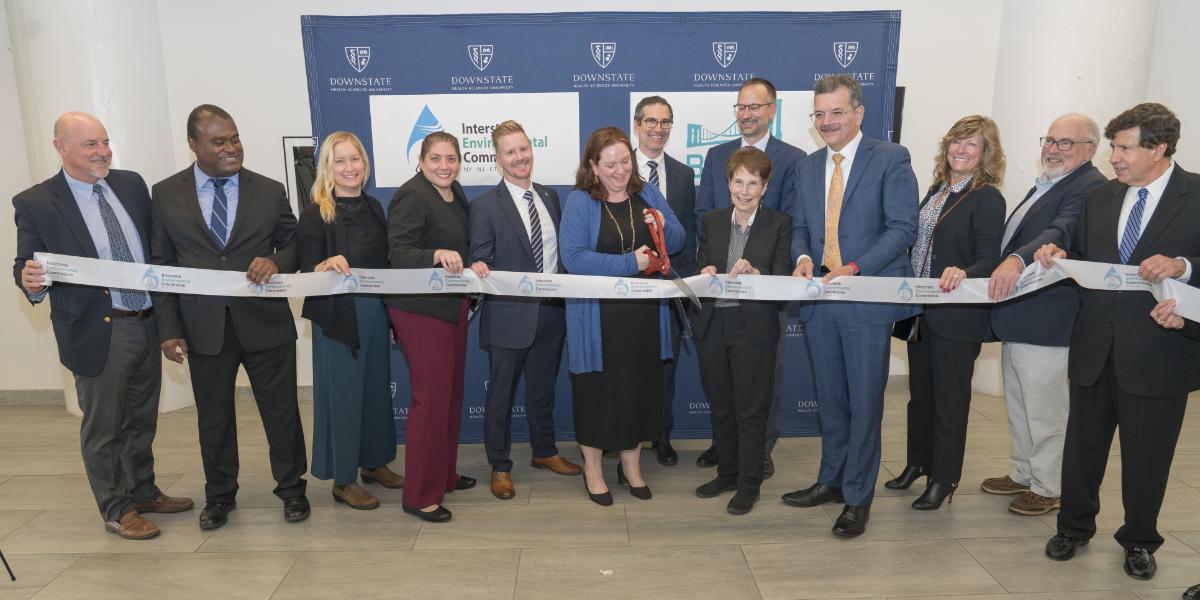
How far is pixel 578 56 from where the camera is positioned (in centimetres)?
433

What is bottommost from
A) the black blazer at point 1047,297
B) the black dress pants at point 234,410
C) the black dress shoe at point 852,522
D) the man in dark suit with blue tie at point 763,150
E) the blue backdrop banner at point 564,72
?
the black dress shoe at point 852,522

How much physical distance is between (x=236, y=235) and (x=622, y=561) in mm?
2361

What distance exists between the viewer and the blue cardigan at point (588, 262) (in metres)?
3.22

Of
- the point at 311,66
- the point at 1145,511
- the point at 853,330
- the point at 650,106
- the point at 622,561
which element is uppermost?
the point at 311,66

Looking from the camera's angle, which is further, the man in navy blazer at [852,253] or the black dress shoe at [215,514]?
the black dress shoe at [215,514]

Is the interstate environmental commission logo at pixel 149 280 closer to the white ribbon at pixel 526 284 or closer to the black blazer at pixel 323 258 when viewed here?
the white ribbon at pixel 526 284

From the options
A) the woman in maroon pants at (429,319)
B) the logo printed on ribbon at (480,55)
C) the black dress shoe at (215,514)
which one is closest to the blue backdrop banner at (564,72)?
the logo printed on ribbon at (480,55)

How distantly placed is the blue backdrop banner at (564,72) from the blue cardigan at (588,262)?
1.23 metres

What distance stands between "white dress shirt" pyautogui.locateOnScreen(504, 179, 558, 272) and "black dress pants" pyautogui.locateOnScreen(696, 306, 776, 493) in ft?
2.97

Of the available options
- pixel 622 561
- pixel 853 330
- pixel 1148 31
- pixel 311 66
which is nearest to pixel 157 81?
pixel 311 66

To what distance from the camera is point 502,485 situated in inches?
146

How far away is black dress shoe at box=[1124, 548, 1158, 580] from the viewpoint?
2818 millimetres

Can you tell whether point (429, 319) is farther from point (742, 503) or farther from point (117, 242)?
point (742, 503)

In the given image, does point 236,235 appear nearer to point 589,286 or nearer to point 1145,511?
point 589,286
